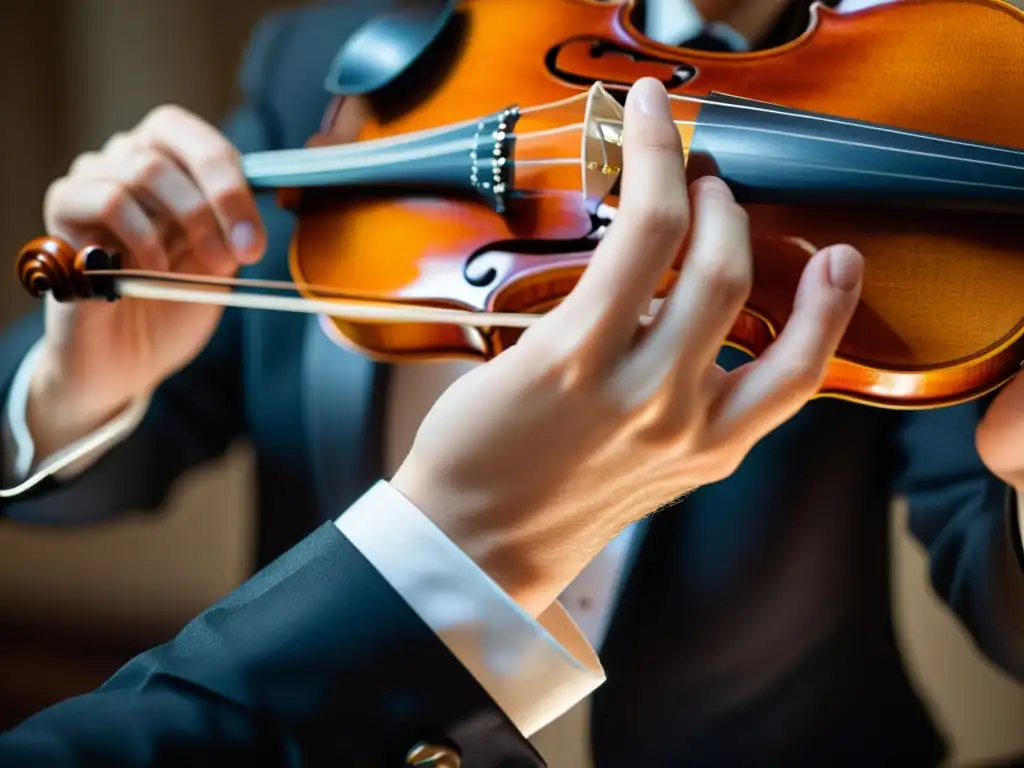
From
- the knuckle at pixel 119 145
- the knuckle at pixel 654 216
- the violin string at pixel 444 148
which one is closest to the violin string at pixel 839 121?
the violin string at pixel 444 148

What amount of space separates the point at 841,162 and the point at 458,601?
0.22 metres

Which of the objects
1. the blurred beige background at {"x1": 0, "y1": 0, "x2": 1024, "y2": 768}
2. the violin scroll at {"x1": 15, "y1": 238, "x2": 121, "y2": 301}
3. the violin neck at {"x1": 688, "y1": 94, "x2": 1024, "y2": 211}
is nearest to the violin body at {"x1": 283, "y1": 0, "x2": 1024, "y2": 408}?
the violin neck at {"x1": 688, "y1": 94, "x2": 1024, "y2": 211}

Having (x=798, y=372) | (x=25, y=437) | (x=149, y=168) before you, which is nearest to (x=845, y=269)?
(x=798, y=372)

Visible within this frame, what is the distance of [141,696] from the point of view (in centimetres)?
28

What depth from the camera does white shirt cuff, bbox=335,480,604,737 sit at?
284 millimetres

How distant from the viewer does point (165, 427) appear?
2.17ft

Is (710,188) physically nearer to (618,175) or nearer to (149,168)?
(618,175)

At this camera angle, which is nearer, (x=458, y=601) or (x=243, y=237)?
(x=458, y=601)

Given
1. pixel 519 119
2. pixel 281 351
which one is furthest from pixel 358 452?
pixel 519 119

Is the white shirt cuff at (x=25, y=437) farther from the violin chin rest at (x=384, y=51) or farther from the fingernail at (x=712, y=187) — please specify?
the fingernail at (x=712, y=187)

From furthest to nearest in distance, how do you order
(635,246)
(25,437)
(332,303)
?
(25,437) < (332,303) < (635,246)

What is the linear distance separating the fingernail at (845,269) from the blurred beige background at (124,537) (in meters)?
0.34

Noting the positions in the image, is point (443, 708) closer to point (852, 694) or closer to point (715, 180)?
point (715, 180)

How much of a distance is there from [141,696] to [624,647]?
32 cm
